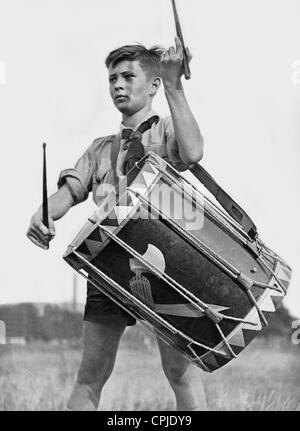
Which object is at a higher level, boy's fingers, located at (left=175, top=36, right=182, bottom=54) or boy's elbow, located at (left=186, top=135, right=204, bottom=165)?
boy's fingers, located at (left=175, top=36, right=182, bottom=54)

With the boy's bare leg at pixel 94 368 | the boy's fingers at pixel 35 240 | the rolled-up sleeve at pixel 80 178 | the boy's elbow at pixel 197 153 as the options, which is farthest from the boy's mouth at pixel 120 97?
the boy's bare leg at pixel 94 368

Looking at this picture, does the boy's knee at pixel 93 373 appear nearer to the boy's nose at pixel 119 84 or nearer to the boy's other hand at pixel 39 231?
the boy's other hand at pixel 39 231

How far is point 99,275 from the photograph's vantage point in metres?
1.94

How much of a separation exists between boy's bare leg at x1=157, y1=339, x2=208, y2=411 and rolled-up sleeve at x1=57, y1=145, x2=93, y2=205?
459 millimetres

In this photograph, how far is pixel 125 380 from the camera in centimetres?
217

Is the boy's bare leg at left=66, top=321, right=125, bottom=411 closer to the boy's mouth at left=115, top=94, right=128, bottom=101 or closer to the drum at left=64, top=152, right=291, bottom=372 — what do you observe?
the drum at left=64, top=152, right=291, bottom=372

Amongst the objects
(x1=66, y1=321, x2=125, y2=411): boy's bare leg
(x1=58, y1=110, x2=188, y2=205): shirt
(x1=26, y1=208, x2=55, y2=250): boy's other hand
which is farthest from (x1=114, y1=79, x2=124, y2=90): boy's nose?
(x1=66, y1=321, x2=125, y2=411): boy's bare leg

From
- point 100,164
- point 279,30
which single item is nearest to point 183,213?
point 100,164

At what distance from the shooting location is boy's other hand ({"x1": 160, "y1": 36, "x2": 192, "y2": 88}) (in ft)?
6.50

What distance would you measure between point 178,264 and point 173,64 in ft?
1.63

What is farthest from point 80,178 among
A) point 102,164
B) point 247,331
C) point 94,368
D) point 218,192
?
point 247,331

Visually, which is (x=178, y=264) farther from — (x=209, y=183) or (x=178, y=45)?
(x=178, y=45)

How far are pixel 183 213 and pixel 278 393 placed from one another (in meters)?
0.63
